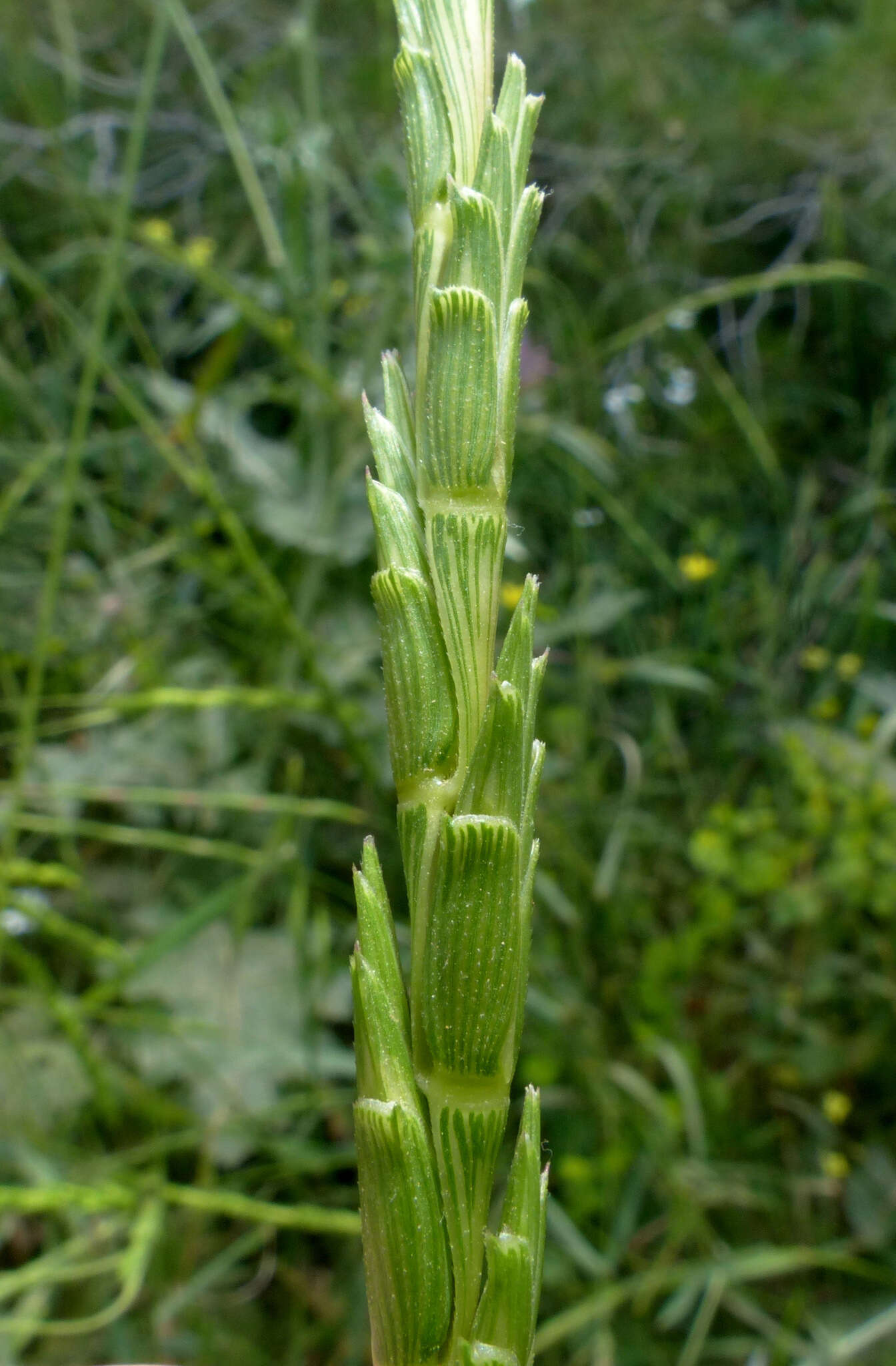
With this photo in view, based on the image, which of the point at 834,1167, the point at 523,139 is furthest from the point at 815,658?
the point at 523,139

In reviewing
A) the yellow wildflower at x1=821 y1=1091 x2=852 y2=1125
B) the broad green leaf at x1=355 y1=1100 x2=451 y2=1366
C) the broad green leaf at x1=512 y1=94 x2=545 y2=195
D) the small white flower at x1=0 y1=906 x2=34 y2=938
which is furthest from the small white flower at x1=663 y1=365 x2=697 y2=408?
the broad green leaf at x1=355 y1=1100 x2=451 y2=1366

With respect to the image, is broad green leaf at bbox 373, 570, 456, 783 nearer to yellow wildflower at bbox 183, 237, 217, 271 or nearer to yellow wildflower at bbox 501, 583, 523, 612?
yellow wildflower at bbox 501, 583, 523, 612

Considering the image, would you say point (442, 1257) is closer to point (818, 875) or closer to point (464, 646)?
Result: point (464, 646)

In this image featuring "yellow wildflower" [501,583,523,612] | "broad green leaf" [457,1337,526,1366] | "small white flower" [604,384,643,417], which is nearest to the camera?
"broad green leaf" [457,1337,526,1366]

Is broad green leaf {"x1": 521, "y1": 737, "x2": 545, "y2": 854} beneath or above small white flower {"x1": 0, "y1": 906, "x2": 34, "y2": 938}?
above

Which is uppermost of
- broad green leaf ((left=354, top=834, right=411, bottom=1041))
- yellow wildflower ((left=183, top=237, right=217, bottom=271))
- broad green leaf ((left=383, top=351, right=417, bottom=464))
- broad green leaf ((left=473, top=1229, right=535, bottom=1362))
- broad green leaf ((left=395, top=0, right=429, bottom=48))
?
yellow wildflower ((left=183, top=237, right=217, bottom=271))

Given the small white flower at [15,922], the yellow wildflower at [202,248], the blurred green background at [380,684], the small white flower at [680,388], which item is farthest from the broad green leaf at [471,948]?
the small white flower at [680,388]

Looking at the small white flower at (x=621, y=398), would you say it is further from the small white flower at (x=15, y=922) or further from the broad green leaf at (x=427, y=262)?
the broad green leaf at (x=427, y=262)
